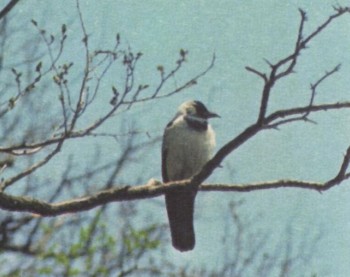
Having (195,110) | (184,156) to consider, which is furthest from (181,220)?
(195,110)

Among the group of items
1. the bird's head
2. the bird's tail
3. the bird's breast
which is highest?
the bird's head

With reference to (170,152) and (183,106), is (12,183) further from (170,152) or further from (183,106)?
(183,106)

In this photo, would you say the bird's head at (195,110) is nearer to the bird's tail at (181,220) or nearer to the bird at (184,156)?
the bird at (184,156)

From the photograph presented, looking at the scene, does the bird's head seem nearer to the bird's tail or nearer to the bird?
the bird

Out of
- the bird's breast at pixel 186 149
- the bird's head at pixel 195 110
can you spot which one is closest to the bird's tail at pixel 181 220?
the bird's breast at pixel 186 149

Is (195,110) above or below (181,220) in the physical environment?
above

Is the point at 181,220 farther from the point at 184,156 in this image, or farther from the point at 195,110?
the point at 195,110

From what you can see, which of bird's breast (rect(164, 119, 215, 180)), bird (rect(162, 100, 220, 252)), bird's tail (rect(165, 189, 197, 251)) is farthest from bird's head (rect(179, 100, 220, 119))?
bird's tail (rect(165, 189, 197, 251))

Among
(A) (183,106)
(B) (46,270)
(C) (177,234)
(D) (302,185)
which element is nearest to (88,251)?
(B) (46,270)
